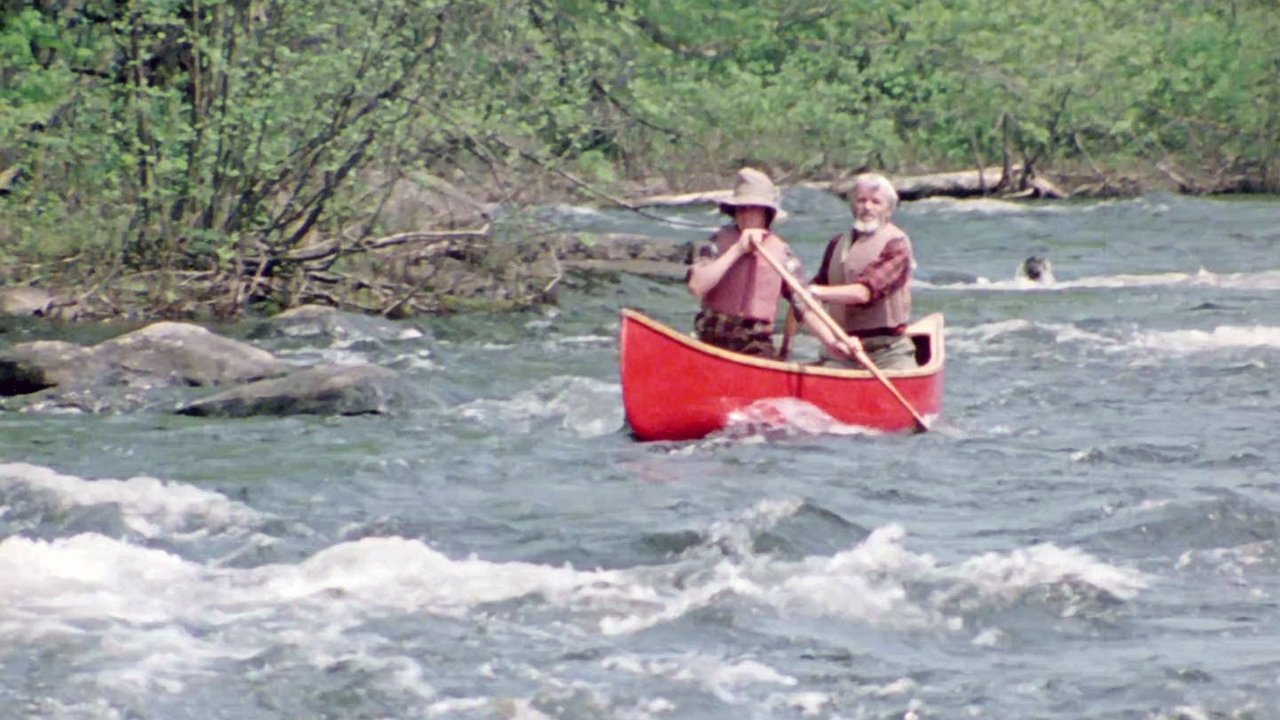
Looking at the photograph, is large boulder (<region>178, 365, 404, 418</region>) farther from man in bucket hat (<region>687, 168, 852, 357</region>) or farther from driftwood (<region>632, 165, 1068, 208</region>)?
driftwood (<region>632, 165, 1068, 208</region>)

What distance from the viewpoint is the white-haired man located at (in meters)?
11.0

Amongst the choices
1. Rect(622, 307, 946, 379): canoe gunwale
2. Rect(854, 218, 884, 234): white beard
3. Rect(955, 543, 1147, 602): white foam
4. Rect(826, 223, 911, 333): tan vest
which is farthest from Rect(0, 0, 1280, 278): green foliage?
Rect(955, 543, 1147, 602): white foam

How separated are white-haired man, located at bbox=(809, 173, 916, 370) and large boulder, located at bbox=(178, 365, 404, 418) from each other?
2.38 meters

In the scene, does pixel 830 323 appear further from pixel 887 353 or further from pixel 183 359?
pixel 183 359

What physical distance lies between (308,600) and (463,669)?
3.28 feet

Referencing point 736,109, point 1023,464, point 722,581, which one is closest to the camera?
point 722,581

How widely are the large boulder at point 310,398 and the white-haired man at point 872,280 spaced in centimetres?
238

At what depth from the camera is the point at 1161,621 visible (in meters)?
7.35

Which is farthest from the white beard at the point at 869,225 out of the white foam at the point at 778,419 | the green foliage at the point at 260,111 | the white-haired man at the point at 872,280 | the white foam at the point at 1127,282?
the white foam at the point at 1127,282

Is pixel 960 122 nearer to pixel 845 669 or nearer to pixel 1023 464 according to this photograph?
pixel 1023 464

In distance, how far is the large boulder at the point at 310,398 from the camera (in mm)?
11984

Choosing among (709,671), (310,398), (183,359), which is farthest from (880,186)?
(709,671)

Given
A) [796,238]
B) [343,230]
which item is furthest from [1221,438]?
[796,238]

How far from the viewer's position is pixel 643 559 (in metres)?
8.28
